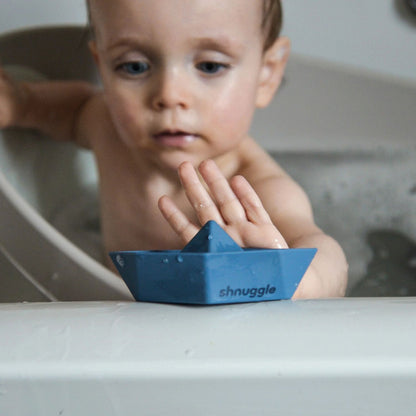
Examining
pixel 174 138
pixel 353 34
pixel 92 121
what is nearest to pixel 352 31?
pixel 353 34

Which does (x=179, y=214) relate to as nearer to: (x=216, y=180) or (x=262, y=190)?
(x=216, y=180)

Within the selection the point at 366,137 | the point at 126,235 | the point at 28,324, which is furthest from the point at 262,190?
the point at 366,137

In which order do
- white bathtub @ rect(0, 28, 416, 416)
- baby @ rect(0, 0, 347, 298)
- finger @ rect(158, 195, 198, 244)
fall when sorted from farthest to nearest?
1. baby @ rect(0, 0, 347, 298)
2. finger @ rect(158, 195, 198, 244)
3. white bathtub @ rect(0, 28, 416, 416)

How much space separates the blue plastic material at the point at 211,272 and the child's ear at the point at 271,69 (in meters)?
0.54

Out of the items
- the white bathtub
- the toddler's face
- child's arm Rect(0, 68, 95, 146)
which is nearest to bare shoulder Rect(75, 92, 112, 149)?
child's arm Rect(0, 68, 95, 146)

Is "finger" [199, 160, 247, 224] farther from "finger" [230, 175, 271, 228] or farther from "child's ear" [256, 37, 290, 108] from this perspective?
"child's ear" [256, 37, 290, 108]

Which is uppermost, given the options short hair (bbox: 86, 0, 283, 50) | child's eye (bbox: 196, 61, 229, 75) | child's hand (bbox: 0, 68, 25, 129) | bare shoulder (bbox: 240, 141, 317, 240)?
short hair (bbox: 86, 0, 283, 50)

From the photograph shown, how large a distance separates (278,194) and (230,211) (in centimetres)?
31

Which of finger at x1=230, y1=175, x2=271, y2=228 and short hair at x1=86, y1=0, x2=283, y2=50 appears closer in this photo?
finger at x1=230, y1=175, x2=271, y2=228

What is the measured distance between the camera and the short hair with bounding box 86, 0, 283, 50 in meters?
0.85

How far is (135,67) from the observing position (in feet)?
2.65

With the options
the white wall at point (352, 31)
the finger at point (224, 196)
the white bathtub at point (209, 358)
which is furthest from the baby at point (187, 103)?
the white wall at point (352, 31)

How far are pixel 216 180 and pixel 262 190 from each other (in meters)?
0.33

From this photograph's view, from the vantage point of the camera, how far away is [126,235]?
3.21 ft
